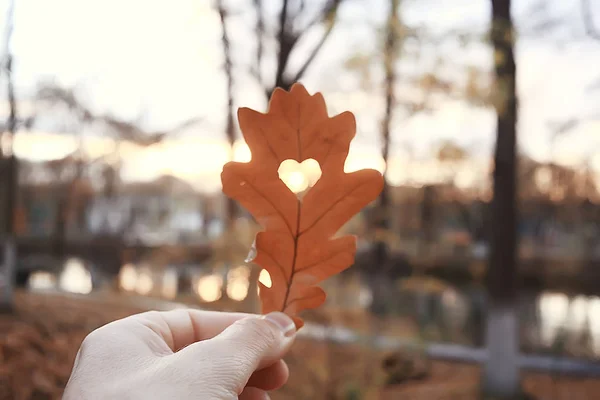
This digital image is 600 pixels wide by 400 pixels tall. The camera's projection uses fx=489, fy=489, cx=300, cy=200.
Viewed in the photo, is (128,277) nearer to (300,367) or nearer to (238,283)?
(238,283)

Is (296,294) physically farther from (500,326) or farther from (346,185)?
(500,326)

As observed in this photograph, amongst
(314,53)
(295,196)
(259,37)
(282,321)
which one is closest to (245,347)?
(282,321)

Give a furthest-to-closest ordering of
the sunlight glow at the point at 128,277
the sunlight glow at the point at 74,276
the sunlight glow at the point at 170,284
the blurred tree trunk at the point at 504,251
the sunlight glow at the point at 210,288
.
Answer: the sunlight glow at the point at 74,276 < the sunlight glow at the point at 128,277 < the sunlight glow at the point at 170,284 < the blurred tree trunk at the point at 504,251 < the sunlight glow at the point at 210,288

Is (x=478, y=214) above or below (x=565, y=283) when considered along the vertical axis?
above

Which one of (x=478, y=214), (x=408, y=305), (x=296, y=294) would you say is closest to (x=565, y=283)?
(x=478, y=214)

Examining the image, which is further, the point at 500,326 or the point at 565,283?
the point at 565,283

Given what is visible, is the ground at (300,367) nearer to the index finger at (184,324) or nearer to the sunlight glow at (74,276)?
the index finger at (184,324)

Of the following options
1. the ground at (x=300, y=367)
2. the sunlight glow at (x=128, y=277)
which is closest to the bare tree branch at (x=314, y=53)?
the ground at (x=300, y=367)

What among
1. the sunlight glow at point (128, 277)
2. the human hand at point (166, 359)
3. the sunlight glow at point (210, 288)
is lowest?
the sunlight glow at point (128, 277)
